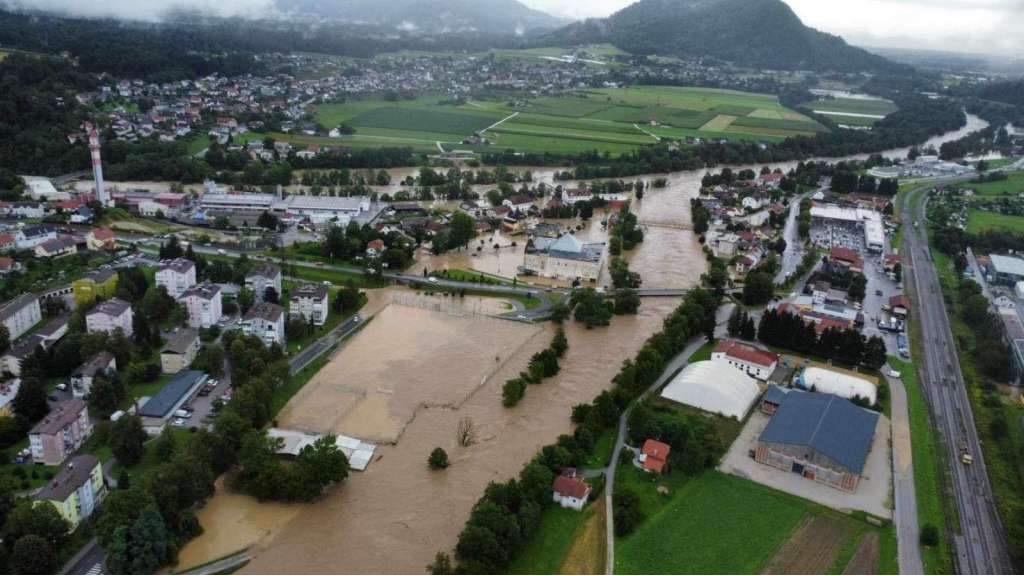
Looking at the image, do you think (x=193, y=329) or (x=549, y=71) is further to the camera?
(x=549, y=71)

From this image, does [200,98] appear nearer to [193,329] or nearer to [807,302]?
[193,329]

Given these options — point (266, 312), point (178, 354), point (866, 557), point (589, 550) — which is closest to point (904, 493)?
point (866, 557)

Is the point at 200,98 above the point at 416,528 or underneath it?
above

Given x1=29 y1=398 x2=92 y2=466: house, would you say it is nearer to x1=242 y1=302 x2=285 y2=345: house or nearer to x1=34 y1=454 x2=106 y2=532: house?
x1=34 y1=454 x2=106 y2=532: house

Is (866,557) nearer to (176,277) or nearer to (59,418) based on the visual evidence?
(59,418)

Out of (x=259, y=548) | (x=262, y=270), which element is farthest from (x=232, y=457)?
(x=262, y=270)

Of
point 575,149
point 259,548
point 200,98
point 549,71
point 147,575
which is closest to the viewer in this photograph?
point 147,575

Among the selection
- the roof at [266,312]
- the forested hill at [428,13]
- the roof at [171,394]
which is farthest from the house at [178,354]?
the forested hill at [428,13]

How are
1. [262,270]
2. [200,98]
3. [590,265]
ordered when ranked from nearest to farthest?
[262,270] < [590,265] < [200,98]
